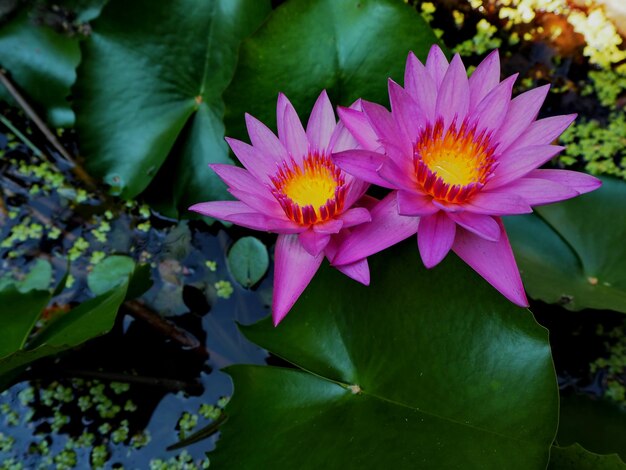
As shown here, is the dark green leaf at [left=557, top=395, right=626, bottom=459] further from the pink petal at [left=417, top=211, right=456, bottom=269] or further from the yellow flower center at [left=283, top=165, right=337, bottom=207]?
the yellow flower center at [left=283, top=165, right=337, bottom=207]

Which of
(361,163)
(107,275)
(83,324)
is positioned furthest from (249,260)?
(361,163)

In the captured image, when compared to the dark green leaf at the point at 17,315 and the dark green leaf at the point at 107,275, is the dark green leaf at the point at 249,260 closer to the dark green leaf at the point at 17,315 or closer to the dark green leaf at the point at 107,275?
the dark green leaf at the point at 107,275

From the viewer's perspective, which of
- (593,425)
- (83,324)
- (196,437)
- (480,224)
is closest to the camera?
(480,224)

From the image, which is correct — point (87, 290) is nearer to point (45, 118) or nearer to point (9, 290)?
point (9, 290)

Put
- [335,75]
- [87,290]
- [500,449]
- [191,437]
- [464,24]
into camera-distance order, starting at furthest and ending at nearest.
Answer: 1. [464,24]
2. [87,290]
3. [191,437]
4. [335,75]
5. [500,449]

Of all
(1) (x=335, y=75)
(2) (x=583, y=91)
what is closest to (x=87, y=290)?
(1) (x=335, y=75)

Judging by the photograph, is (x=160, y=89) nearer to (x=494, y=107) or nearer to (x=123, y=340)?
(x=123, y=340)
